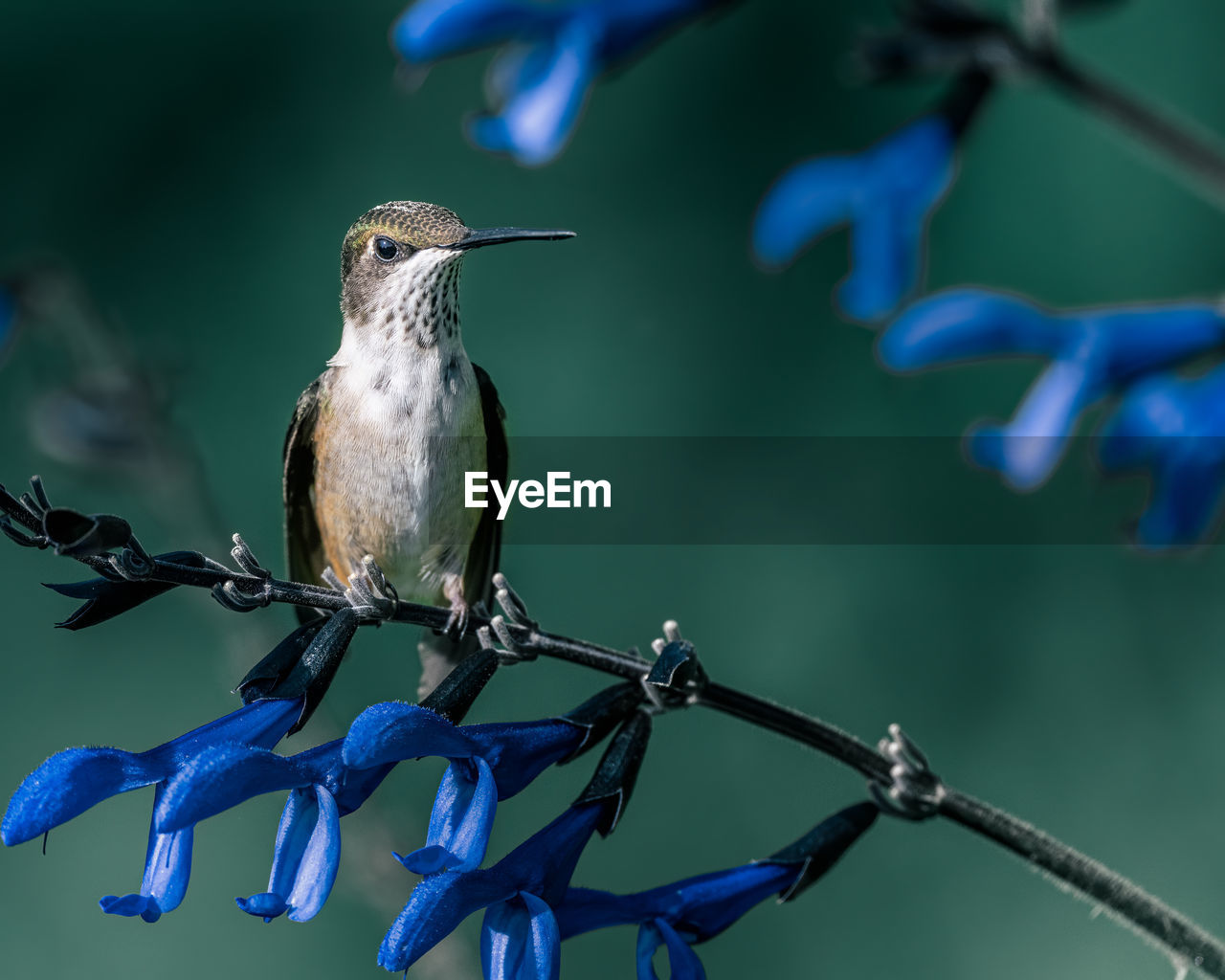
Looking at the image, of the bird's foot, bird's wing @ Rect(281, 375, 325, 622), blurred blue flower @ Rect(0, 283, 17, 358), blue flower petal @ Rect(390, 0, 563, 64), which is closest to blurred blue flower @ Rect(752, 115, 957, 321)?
blue flower petal @ Rect(390, 0, 563, 64)

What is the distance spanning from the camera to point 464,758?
1.79ft

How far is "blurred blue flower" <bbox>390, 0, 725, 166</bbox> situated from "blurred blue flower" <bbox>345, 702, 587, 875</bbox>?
0.75 ft

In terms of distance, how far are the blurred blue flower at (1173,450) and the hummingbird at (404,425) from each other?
36 cm

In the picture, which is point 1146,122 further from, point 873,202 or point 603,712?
point 603,712

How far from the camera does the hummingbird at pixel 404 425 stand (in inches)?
29.5

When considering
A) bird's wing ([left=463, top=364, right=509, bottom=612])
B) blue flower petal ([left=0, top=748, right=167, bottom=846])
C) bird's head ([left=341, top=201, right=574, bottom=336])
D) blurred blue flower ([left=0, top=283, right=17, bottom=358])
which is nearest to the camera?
blue flower petal ([left=0, top=748, right=167, bottom=846])

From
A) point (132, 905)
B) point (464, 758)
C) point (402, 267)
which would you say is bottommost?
point (132, 905)

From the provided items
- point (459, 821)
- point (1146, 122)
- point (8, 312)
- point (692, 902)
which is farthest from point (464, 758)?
point (8, 312)

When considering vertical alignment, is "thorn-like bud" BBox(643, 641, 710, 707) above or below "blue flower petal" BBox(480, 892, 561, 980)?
above

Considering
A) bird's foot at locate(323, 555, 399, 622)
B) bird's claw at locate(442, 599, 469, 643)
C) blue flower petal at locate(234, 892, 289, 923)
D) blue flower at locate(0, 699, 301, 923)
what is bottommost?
blue flower petal at locate(234, 892, 289, 923)

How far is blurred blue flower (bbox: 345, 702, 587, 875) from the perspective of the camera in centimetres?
50

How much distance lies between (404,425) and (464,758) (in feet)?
0.93

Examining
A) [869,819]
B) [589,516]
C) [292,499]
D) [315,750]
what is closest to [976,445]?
[869,819]

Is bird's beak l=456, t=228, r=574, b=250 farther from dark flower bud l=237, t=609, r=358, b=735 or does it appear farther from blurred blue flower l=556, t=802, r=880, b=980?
blurred blue flower l=556, t=802, r=880, b=980
